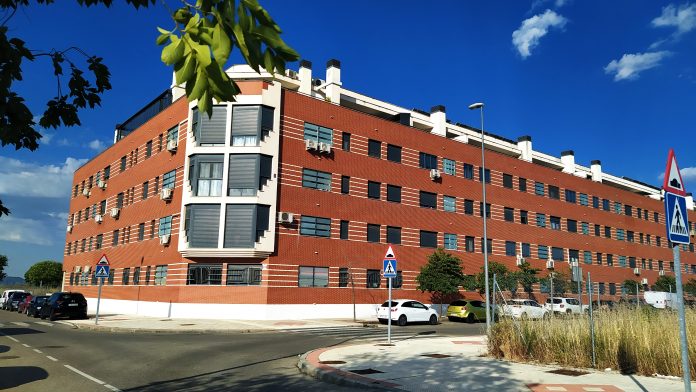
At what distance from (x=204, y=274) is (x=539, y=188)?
3420cm

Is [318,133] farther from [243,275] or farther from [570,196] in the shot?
[570,196]

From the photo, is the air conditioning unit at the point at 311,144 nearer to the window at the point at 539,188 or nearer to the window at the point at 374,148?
the window at the point at 374,148

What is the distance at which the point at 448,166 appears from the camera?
140 feet

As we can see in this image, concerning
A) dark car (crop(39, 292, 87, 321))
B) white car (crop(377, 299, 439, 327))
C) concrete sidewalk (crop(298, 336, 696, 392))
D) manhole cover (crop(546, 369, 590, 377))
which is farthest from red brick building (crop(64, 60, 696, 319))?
manhole cover (crop(546, 369, 590, 377))

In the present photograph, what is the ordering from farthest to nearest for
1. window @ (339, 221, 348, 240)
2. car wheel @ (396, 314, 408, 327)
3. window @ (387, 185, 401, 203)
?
window @ (387, 185, 401, 203), window @ (339, 221, 348, 240), car wheel @ (396, 314, 408, 327)

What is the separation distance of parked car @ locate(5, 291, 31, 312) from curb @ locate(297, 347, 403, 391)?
39479mm

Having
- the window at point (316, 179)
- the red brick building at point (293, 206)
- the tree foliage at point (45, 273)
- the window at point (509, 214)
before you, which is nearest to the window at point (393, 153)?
the red brick building at point (293, 206)

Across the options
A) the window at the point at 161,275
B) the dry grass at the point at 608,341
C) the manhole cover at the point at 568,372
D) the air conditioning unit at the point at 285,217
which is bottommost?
the manhole cover at the point at 568,372

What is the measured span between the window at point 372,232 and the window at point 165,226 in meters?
13.3

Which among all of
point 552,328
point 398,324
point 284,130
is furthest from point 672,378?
point 284,130

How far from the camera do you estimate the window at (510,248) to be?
1791 inches

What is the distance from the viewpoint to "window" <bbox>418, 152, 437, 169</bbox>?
40.7 meters

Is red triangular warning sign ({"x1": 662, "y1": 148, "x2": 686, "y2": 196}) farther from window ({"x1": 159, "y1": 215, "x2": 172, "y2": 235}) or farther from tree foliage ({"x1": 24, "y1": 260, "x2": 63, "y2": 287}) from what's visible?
tree foliage ({"x1": 24, "y1": 260, "x2": 63, "y2": 287})

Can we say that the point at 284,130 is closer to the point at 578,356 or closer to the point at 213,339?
the point at 213,339
